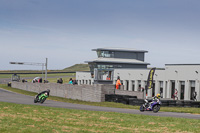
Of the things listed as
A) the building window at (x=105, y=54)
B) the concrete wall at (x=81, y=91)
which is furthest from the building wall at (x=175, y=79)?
the building window at (x=105, y=54)

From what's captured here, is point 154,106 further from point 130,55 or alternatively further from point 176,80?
point 130,55

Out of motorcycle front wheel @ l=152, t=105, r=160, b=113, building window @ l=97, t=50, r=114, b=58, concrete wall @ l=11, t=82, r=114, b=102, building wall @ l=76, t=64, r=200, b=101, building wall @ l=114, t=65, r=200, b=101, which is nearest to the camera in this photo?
motorcycle front wheel @ l=152, t=105, r=160, b=113

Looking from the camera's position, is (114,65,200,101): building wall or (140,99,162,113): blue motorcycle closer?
(140,99,162,113): blue motorcycle

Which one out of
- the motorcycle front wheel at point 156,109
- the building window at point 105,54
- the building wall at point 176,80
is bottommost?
the motorcycle front wheel at point 156,109

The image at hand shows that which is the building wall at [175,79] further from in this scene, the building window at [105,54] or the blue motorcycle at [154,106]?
the building window at [105,54]

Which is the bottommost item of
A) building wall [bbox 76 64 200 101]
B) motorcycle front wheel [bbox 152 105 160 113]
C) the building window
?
motorcycle front wheel [bbox 152 105 160 113]

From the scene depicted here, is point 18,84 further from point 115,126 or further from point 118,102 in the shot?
point 115,126

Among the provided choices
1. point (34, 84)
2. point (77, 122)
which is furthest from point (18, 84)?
point (77, 122)

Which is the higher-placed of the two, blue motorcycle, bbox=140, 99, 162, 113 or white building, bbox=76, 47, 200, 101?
white building, bbox=76, 47, 200, 101

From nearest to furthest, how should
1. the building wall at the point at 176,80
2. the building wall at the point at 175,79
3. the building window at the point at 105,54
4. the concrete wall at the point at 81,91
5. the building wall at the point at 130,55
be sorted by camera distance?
the concrete wall at the point at 81,91, the building wall at the point at 175,79, the building wall at the point at 176,80, the building window at the point at 105,54, the building wall at the point at 130,55

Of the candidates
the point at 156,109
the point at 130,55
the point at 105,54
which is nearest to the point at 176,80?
the point at 156,109

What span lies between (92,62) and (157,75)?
35.8 metres

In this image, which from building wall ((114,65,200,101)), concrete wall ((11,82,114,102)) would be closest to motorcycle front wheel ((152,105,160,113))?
concrete wall ((11,82,114,102))

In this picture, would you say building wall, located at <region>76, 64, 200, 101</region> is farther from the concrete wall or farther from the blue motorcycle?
the blue motorcycle
